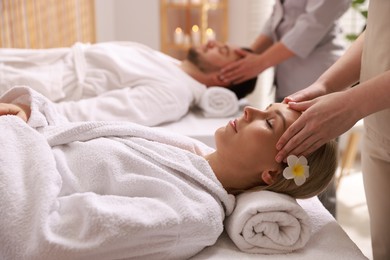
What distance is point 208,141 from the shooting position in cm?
208

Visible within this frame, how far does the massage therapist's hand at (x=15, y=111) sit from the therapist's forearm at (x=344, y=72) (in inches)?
33.2

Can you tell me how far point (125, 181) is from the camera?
3.81ft

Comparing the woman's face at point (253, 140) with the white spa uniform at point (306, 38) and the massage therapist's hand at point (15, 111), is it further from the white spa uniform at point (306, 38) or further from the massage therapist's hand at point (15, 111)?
the white spa uniform at point (306, 38)

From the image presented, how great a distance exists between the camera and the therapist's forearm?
1478 millimetres

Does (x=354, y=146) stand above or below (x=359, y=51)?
below

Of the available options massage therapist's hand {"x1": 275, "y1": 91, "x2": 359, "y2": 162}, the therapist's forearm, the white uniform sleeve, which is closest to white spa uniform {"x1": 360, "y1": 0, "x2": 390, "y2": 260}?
the therapist's forearm

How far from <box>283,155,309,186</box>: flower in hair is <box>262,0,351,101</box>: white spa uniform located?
1.17 m

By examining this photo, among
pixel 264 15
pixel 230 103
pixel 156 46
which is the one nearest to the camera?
pixel 230 103

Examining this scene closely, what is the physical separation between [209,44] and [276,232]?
167 cm

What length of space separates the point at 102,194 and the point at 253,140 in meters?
0.39

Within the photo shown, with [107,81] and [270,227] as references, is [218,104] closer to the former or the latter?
[107,81]

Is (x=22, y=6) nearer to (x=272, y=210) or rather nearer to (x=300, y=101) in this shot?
(x=300, y=101)

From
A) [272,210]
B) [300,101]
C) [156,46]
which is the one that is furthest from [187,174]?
[156,46]

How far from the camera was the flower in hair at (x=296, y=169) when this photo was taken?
1.23 metres
